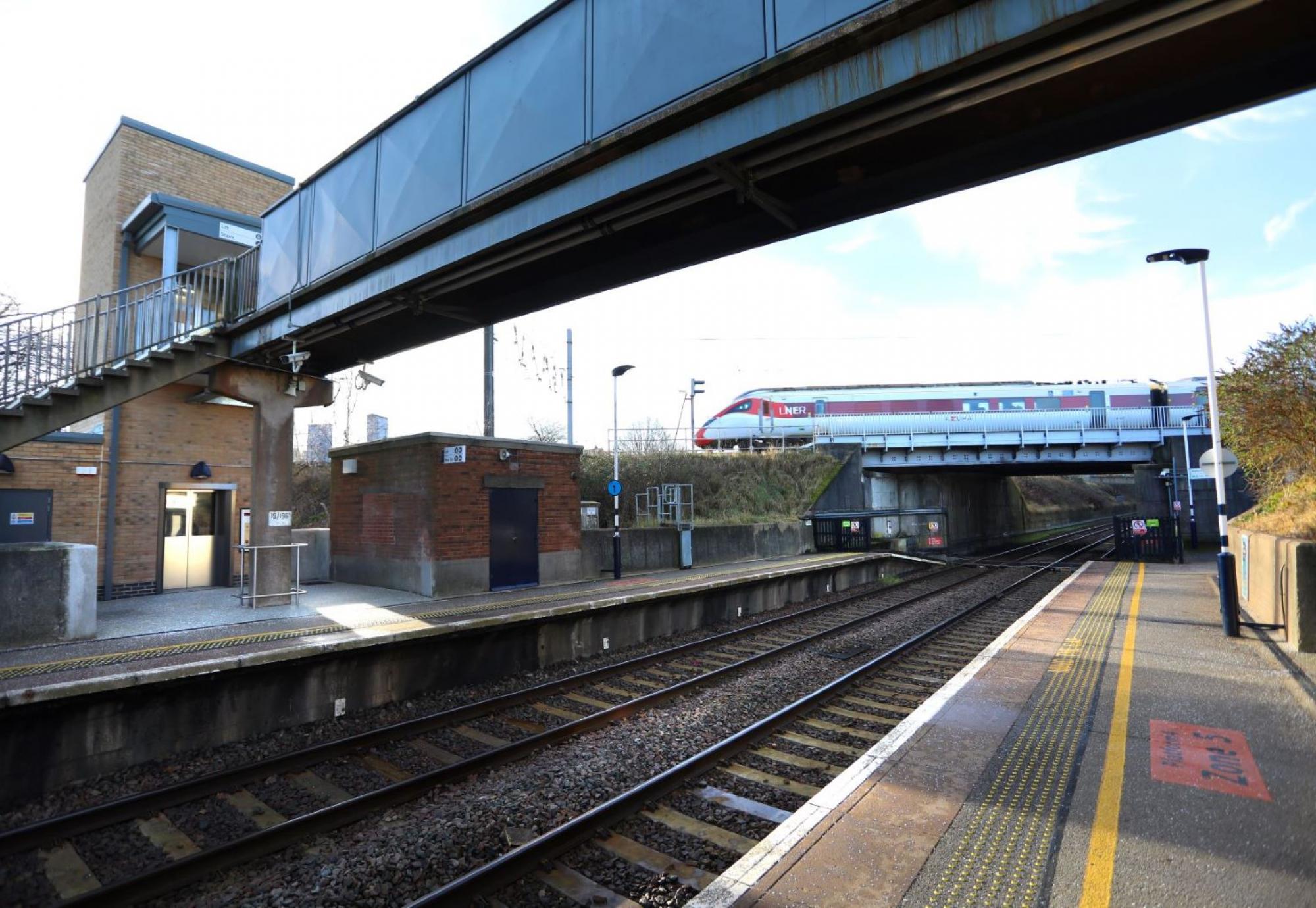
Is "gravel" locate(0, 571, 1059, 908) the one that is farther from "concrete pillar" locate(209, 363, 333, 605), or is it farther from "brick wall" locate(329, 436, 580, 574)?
"brick wall" locate(329, 436, 580, 574)

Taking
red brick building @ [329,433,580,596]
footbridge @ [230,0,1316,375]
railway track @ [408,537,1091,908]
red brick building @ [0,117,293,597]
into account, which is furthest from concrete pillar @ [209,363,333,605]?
railway track @ [408,537,1091,908]

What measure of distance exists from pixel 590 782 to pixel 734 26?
7.04 metres

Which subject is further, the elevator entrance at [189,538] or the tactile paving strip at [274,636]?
the elevator entrance at [189,538]

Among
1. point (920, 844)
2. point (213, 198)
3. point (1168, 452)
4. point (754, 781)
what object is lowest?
point (754, 781)

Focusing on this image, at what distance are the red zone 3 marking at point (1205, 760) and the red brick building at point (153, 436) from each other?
55.1 ft

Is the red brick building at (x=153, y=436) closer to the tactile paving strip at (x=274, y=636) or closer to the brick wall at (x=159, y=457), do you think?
the brick wall at (x=159, y=457)

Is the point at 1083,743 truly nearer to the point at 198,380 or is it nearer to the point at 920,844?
the point at 920,844

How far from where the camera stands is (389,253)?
9836 mm

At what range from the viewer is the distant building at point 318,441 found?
30.8 metres

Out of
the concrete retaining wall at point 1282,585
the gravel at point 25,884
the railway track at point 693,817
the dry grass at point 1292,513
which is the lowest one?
the gravel at point 25,884

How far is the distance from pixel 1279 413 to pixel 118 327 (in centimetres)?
2106

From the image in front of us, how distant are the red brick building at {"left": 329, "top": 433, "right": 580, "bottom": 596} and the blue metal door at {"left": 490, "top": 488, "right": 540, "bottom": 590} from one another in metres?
0.02

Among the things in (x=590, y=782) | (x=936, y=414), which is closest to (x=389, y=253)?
(x=590, y=782)

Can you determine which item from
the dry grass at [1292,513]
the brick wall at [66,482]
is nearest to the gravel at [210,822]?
the brick wall at [66,482]
